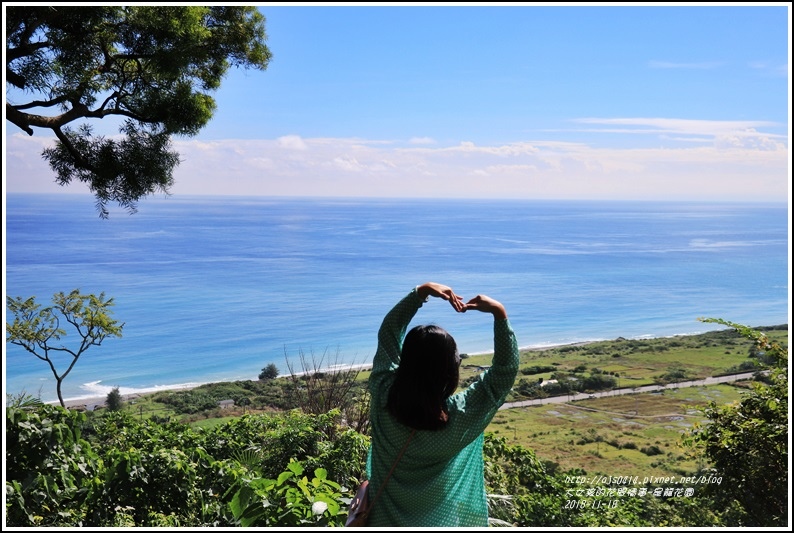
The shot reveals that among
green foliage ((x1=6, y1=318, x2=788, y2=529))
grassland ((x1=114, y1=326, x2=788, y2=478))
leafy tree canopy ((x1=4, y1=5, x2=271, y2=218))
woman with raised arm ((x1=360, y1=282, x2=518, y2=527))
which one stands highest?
leafy tree canopy ((x1=4, y1=5, x2=271, y2=218))

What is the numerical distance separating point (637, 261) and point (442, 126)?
14.2 meters

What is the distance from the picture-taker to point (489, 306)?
161 cm

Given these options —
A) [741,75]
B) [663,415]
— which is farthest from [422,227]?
[663,415]

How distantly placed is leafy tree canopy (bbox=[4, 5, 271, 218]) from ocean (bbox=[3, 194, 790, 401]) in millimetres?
3134

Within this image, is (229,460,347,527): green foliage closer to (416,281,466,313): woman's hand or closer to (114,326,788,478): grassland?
(416,281,466,313): woman's hand

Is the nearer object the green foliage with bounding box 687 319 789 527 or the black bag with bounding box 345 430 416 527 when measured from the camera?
the black bag with bounding box 345 430 416 527

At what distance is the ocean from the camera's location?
16188 mm

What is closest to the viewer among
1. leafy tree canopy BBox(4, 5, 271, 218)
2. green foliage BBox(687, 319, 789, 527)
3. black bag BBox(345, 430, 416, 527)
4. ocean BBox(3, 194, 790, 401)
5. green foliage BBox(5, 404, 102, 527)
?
black bag BBox(345, 430, 416, 527)

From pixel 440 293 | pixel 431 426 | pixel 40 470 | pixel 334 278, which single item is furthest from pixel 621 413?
pixel 334 278

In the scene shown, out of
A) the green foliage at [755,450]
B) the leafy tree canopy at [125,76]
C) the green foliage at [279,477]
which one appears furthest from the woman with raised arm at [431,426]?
the leafy tree canopy at [125,76]

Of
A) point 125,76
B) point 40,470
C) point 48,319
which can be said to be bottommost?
point 40,470

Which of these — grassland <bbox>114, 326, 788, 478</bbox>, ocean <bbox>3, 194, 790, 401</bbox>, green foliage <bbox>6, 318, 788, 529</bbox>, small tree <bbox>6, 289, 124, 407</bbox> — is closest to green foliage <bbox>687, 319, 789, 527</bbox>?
green foliage <bbox>6, 318, 788, 529</bbox>

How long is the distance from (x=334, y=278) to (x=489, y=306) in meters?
24.3

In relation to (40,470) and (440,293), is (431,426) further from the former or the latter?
(40,470)
